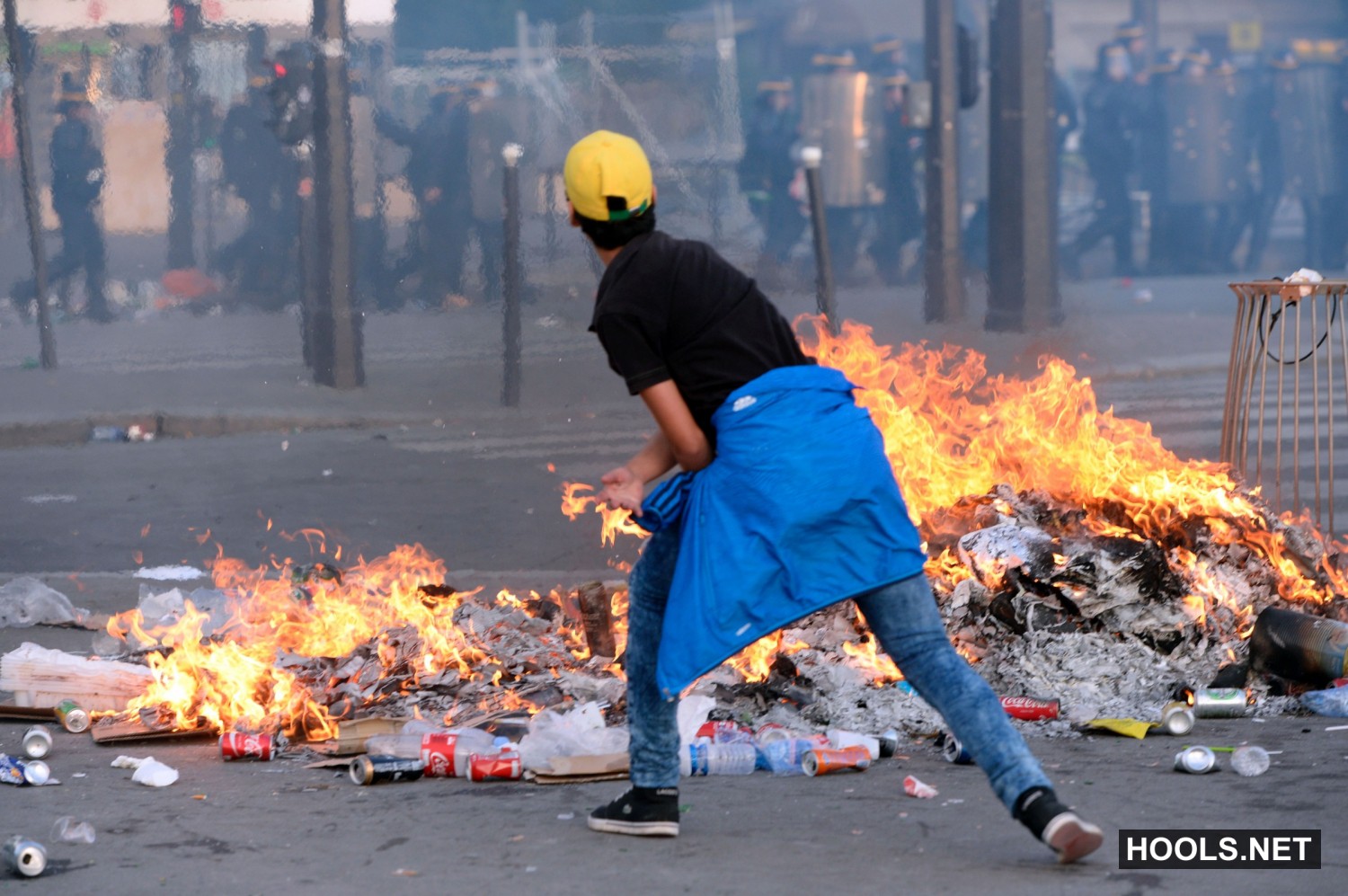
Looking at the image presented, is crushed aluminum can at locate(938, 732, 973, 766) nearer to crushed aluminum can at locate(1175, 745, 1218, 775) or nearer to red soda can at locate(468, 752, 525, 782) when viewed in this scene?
crushed aluminum can at locate(1175, 745, 1218, 775)

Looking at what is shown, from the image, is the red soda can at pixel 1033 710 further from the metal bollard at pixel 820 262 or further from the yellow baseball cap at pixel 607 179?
the metal bollard at pixel 820 262

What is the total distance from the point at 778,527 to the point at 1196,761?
1594 mm

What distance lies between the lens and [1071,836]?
3324 millimetres

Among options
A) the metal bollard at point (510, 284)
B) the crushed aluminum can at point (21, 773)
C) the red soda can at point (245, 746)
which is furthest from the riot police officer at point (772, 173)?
the crushed aluminum can at point (21, 773)

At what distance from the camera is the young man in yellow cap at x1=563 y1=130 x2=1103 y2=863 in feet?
11.3

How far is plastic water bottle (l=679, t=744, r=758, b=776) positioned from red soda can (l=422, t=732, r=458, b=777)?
0.64 m

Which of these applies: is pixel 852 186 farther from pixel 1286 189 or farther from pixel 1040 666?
pixel 1040 666

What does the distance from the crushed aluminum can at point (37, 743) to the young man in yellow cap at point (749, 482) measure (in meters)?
2.19

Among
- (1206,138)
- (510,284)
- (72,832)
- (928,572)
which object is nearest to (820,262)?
(510,284)

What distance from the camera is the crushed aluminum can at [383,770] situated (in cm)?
440

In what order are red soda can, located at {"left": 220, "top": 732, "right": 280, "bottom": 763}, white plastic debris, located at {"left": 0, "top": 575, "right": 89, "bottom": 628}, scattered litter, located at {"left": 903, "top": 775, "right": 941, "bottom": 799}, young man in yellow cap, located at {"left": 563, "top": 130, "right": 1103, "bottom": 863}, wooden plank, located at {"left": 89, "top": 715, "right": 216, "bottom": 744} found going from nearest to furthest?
young man in yellow cap, located at {"left": 563, "top": 130, "right": 1103, "bottom": 863} < scattered litter, located at {"left": 903, "top": 775, "right": 941, "bottom": 799} < red soda can, located at {"left": 220, "top": 732, "right": 280, "bottom": 763} < wooden plank, located at {"left": 89, "top": 715, "right": 216, "bottom": 744} < white plastic debris, located at {"left": 0, "top": 575, "right": 89, "bottom": 628}

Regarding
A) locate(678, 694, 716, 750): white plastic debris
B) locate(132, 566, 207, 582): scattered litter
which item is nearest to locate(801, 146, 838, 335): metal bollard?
locate(132, 566, 207, 582): scattered litter

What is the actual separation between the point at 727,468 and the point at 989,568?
2259 mm

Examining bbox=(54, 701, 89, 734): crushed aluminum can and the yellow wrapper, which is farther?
bbox=(54, 701, 89, 734): crushed aluminum can
